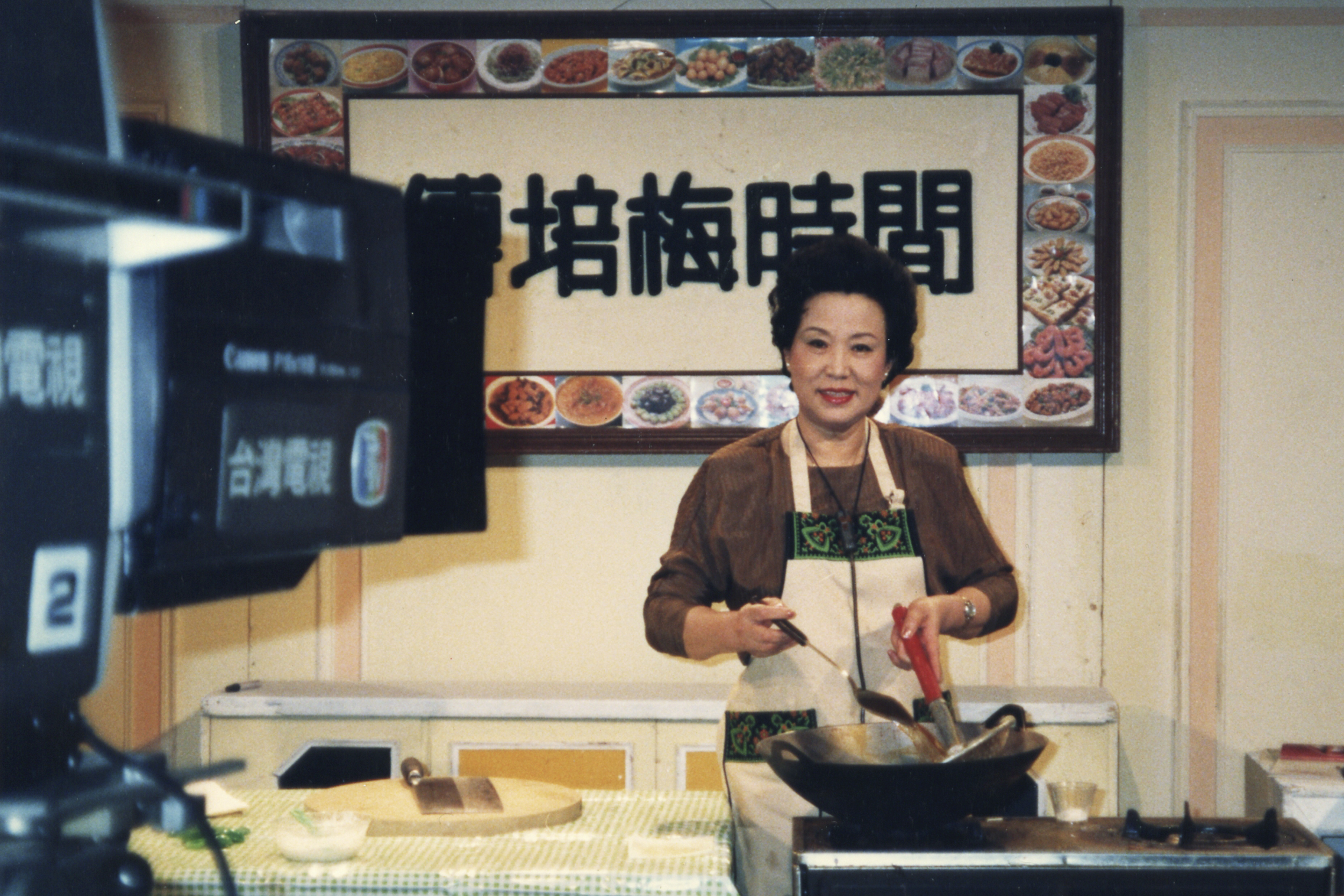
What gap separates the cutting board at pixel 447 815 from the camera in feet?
4.88

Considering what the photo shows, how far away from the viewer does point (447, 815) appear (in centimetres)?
151

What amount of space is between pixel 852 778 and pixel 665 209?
171 cm

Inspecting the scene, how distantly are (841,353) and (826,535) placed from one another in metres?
0.29

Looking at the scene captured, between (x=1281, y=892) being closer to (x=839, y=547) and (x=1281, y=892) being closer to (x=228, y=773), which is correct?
(x=839, y=547)

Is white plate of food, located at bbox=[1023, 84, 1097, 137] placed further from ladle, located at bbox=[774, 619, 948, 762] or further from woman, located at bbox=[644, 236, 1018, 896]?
ladle, located at bbox=[774, 619, 948, 762]

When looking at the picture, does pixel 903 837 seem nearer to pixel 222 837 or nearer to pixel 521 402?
pixel 222 837

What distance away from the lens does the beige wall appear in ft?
8.63

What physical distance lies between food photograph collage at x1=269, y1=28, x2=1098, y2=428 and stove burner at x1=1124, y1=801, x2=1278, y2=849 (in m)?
1.42


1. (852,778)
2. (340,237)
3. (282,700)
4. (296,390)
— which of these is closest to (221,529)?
(296,390)

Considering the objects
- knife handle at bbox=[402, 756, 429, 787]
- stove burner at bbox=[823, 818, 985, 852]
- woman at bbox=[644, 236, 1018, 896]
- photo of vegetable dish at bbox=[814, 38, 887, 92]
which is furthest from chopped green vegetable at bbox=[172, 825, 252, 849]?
photo of vegetable dish at bbox=[814, 38, 887, 92]


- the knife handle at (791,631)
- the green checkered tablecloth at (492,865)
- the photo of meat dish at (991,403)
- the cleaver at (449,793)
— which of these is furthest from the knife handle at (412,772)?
the photo of meat dish at (991,403)

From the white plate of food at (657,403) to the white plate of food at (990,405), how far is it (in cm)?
66

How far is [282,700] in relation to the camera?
2.51 m

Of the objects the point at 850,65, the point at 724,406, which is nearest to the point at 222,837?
the point at 724,406
